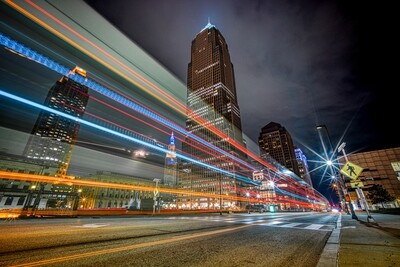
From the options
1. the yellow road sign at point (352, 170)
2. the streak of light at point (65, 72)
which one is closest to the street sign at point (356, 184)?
the yellow road sign at point (352, 170)

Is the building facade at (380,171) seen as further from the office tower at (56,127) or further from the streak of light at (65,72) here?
the office tower at (56,127)

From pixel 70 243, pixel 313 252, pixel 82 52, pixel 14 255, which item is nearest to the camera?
pixel 14 255

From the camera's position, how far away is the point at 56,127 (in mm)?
105625

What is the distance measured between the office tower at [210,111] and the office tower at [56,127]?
73.8m

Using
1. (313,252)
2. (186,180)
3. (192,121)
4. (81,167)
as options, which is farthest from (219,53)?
(313,252)

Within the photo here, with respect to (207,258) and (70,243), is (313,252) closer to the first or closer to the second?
(207,258)

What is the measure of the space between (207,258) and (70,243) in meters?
4.00

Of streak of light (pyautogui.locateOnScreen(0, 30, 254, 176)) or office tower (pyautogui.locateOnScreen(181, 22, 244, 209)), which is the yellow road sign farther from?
office tower (pyautogui.locateOnScreen(181, 22, 244, 209))

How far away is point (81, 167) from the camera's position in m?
26.8

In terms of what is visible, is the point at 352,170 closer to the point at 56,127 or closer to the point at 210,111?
the point at 210,111

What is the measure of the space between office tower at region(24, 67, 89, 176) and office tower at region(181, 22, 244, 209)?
73.8 meters

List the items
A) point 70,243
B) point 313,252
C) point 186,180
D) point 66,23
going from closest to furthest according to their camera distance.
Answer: point 313,252 → point 70,243 → point 66,23 → point 186,180

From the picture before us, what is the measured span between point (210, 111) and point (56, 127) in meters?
103

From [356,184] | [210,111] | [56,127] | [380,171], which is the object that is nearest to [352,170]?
[356,184]
